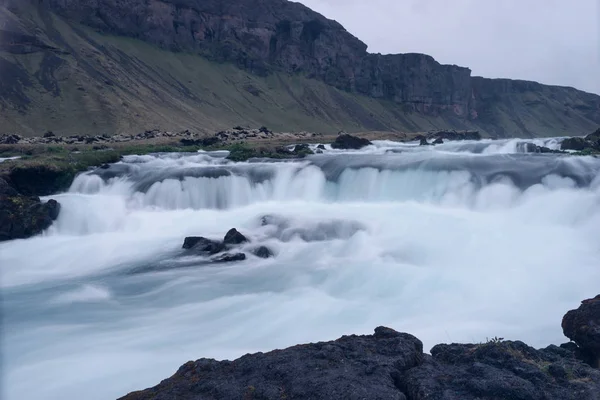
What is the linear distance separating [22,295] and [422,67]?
434ft

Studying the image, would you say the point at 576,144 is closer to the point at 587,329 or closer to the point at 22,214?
the point at 22,214

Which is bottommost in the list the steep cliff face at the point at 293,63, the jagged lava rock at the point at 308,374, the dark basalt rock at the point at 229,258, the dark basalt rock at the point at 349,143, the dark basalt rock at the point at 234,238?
the dark basalt rock at the point at 229,258

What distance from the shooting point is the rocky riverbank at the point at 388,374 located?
4.83 meters

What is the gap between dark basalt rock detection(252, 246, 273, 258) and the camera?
16625 mm

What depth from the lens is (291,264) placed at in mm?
15969

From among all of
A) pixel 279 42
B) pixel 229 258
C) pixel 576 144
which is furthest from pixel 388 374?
pixel 279 42

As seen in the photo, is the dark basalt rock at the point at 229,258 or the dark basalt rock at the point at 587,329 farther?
the dark basalt rock at the point at 229,258

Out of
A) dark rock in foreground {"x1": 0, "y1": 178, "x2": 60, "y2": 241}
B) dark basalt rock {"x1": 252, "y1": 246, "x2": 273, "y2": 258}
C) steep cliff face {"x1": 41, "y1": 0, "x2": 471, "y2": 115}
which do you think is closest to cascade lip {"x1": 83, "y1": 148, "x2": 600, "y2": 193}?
dark rock in foreground {"x1": 0, "y1": 178, "x2": 60, "y2": 241}

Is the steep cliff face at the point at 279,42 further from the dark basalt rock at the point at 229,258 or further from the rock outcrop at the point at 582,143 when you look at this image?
the dark basalt rock at the point at 229,258

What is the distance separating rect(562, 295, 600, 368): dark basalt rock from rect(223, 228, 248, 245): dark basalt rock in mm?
11804

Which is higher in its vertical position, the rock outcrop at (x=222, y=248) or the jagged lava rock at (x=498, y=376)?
the jagged lava rock at (x=498, y=376)

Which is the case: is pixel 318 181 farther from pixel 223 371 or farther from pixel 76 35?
pixel 76 35

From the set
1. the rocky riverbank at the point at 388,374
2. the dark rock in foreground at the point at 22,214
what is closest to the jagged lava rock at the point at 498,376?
the rocky riverbank at the point at 388,374

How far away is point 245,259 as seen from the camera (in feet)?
53.4
